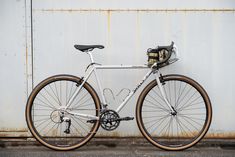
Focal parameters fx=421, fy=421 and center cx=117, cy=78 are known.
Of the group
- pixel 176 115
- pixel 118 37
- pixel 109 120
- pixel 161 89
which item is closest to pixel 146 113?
pixel 176 115

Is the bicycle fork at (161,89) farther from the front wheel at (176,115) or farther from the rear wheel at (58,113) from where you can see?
the rear wheel at (58,113)

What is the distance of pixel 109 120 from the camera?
17.5ft

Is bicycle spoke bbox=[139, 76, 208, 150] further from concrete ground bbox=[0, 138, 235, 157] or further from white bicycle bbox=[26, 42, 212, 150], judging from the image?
concrete ground bbox=[0, 138, 235, 157]

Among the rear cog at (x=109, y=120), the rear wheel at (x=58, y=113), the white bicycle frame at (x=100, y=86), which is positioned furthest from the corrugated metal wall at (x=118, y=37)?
the rear cog at (x=109, y=120)

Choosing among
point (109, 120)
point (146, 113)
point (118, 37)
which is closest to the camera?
point (109, 120)

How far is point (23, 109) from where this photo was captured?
19.0 feet

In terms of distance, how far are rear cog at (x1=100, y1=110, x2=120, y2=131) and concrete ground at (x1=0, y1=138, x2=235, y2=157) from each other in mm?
330

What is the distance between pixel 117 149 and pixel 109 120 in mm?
462

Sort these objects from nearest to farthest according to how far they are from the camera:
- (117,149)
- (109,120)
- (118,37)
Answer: (109,120)
(117,149)
(118,37)

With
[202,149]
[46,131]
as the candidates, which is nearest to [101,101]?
[46,131]

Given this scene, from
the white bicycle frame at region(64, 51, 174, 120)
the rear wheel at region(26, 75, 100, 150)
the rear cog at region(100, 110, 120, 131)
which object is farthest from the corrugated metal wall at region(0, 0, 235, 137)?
the rear cog at region(100, 110, 120, 131)

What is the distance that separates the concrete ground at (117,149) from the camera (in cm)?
531

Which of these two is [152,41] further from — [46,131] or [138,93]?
[46,131]

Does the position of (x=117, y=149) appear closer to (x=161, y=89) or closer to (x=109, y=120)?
(x=109, y=120)
